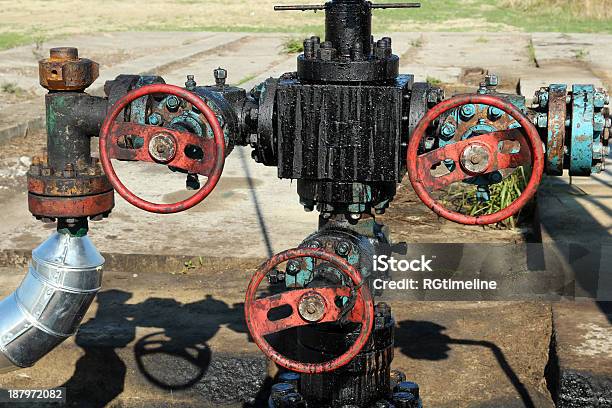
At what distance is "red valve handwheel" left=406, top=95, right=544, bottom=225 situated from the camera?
2174 millimetres

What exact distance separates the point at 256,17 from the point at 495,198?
17.5 meters

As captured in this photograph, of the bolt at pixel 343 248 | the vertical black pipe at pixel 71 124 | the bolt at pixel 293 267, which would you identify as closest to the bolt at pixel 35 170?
the vertical black pipe at pixel 71 124

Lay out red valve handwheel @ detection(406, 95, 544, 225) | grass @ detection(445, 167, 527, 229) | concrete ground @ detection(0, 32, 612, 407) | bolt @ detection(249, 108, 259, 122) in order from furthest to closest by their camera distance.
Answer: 1. grass @ detection(445, 167, 527, 229)
2. concrete ground @ detection(0, 32, 612, 407)
3. bolt @ detection(249, 108, 259, 122)
4. red valve handwheel @ detection(406, 95, 544, 225)

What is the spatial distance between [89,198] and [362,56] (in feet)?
2.58

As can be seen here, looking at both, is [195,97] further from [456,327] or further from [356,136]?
[456,327]

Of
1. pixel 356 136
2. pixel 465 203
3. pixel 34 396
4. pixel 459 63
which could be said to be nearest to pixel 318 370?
pixel 356 136

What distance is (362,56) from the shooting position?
246 centimetres

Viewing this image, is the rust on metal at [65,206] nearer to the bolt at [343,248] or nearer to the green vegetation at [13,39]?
the bolt at [343,248]

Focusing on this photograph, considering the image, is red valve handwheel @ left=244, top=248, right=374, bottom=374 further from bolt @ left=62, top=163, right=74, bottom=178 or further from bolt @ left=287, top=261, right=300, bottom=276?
bolt @ left=62, top=163, right=74, bottom=178

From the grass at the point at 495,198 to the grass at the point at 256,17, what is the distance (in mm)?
10543

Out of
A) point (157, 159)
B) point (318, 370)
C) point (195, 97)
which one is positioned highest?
point (195, 97)

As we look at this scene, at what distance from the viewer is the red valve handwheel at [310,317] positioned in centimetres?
224

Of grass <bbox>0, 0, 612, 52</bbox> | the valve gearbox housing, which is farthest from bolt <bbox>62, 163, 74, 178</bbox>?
grass <bbox>0, 0, 612, 52</bbox>

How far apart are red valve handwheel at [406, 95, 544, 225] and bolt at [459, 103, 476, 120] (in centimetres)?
11
